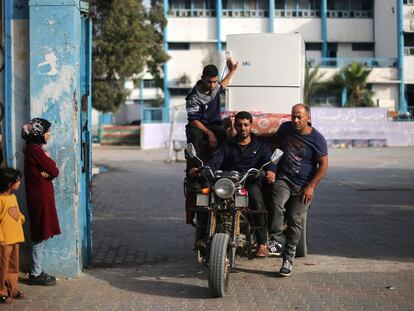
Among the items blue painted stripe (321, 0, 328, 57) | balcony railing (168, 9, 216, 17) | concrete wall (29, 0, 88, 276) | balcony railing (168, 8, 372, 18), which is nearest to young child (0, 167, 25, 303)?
concrete wall (29, 0, 88, 276)

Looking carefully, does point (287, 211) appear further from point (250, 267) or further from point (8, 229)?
point (8, 229)

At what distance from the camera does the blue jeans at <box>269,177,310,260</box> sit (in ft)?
22.2

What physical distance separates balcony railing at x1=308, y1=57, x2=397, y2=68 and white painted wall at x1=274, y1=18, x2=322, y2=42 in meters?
2.24

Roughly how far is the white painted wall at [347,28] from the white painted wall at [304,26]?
832 millimetres

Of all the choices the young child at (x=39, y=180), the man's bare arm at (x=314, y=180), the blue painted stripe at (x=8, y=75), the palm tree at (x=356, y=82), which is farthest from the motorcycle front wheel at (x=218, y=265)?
the palm tree at (x=356, y=82)

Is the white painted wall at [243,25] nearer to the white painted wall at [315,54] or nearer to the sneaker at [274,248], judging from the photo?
the white painted wall at [315,54]

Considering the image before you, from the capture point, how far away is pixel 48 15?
6.58 meters

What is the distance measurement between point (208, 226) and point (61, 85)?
2.07 meters

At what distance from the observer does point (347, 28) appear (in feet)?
150

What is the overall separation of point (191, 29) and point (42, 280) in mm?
39246

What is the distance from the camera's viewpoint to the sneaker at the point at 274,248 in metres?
6.77

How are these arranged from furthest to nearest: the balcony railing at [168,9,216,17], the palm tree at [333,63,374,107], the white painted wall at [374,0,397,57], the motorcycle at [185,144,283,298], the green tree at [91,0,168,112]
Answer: the balcony railing at [168,9,216,17] < the white painted wall at [374,0,397,57] < the palm tree at [333,63,374,107] < the green tree at [91,0,168,112] < the motorcycle at [185,144,283,298]

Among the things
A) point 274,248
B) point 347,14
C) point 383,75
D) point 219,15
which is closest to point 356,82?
point 383,75

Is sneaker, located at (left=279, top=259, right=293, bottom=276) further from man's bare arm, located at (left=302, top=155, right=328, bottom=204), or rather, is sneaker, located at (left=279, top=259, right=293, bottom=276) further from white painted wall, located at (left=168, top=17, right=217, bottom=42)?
white painted wall, located at (left=168, top=17, right=217, bottom=42)
